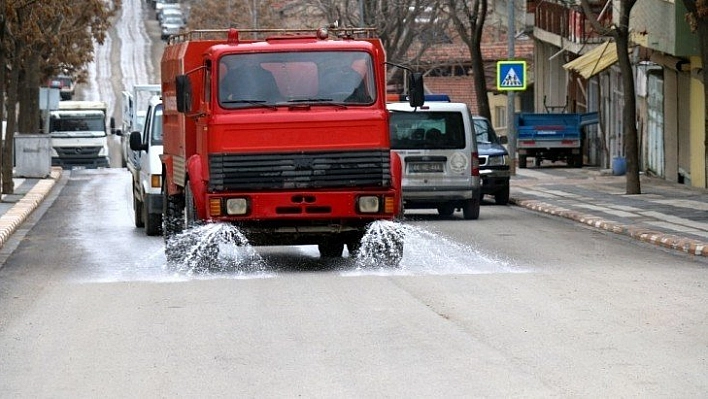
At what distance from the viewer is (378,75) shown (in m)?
17.5

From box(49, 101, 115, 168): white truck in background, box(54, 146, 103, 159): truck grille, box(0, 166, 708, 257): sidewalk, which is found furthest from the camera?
box(49, 101, 115, 168): white truck in background

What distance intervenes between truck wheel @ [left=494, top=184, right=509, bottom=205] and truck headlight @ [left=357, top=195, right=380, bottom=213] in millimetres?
14443

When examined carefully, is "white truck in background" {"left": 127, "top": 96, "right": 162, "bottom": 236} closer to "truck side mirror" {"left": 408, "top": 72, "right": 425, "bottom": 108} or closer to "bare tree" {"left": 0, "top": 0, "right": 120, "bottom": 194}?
"bare tree" {"left": 0, "top": 0, "right": 120, "bottom": 194}

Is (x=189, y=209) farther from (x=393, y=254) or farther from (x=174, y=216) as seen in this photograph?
(x=393, y=254)

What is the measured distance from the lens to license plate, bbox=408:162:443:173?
2622 centimetres

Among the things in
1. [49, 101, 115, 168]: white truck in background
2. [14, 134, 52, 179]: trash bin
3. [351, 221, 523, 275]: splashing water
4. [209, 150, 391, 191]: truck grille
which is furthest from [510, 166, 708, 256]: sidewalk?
[49, 101, 115, 168]: white truck in background

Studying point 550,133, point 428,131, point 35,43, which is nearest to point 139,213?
point 428,131

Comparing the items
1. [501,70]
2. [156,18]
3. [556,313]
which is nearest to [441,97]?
[501,70]

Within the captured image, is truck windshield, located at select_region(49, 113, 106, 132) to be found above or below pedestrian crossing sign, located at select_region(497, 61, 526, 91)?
below

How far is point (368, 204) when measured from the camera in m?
17.1

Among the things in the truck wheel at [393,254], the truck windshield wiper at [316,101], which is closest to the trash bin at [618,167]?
the truck wheel at [393,254]

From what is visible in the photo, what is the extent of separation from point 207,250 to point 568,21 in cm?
3441

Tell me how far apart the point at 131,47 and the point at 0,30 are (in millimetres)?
72803

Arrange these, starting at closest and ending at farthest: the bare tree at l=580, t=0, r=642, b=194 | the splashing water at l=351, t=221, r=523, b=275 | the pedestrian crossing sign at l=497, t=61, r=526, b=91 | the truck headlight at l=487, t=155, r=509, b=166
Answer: the splashing water at l=351, t=221, r=523, b=275 < the bare tree at l=580, t=0, r=642, b=194 < the truck headlight at l=487, t=155, r=509, b=166 < the pedestrian crossing sign at l=497, t=61, r=526, b=91
